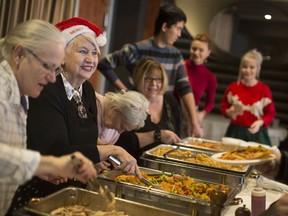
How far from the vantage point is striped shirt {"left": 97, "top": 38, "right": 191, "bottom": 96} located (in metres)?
3.24

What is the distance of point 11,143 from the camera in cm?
130

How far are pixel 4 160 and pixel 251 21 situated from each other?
523 cm

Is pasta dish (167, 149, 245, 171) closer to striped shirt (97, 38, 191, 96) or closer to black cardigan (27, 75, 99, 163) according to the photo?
black cardigan (27, 75, 99, 163)

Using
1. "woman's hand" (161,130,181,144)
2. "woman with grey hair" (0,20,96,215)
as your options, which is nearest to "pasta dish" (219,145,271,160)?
"woman's hand" (161,130,181,144)

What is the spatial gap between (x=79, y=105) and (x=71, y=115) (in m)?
0.10

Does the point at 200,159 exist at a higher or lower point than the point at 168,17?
lower

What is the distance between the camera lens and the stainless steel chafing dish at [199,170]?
82.7 inches

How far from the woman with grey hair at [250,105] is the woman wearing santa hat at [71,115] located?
2038 millimetres

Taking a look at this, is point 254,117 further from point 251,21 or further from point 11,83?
point 11,83

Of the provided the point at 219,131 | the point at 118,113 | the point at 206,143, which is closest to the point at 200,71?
the point at 206,143

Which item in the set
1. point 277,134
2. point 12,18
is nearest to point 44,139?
point 12,18

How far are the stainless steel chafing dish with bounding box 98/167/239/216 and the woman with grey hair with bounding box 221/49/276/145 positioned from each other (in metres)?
2.03

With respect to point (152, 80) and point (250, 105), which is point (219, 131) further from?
point (152, 80)

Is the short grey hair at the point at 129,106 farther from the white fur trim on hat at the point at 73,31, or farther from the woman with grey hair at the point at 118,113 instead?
the white fur trim on hat at the point at 73,31
